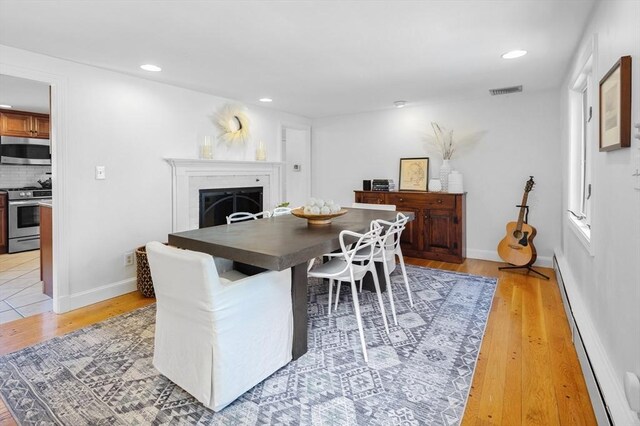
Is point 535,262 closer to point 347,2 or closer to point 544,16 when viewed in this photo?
point 544,16

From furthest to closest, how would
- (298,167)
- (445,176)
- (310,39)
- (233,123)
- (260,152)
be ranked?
1. (298,167)
2. (260,152)
3. (445,176)
4. (233,123)
5. (310,39)

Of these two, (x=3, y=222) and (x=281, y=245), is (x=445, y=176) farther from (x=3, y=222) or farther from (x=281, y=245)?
(x=3, y=222)

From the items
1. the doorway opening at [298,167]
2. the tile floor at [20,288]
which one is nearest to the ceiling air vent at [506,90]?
the doorway opening at [298,167]

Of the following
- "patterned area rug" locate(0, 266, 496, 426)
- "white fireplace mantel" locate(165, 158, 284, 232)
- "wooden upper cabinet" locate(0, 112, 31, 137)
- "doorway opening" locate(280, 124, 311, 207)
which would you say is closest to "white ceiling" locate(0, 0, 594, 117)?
"white fireplace mantel" locate(165, 158, 284, 232)

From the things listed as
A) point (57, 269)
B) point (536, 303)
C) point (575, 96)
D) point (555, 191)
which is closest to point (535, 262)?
point (555, 191)

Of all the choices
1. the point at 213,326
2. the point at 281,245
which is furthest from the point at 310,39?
the point at 213,326

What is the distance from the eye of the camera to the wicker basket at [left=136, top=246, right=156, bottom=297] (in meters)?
3.28

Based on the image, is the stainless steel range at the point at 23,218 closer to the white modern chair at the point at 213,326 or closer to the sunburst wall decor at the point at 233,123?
the sunburst wall decor at the point at 233,123

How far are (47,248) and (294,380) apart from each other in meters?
2.78

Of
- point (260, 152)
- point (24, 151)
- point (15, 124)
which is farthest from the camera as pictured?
point (24, 151)

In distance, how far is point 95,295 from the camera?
3227mm

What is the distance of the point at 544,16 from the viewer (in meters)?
2.19

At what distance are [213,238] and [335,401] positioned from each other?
117 cm

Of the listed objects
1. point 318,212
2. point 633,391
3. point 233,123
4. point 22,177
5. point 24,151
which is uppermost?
point 233,123
